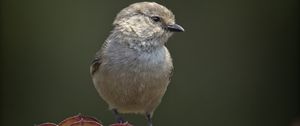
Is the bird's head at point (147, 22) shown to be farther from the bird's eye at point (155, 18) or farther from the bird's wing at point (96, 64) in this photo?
the bird's wing at point (96, 64)

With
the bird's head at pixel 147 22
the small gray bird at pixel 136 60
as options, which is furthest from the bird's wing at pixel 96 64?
the bird's head at pixel 147 22

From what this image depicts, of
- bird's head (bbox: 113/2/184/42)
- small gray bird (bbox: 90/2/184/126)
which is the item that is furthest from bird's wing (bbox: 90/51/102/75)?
bird's head (bbox: 113/2/184/42)

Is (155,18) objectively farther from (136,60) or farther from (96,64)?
(96,64)

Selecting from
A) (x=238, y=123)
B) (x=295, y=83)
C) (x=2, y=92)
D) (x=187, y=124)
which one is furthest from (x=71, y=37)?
(x=295, y=83)

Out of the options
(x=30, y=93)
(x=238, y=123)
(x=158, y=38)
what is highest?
(x=158, y=38)

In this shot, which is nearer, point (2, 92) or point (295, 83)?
point (2, 92)

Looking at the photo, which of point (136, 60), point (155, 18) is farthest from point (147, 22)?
point (136, 60)

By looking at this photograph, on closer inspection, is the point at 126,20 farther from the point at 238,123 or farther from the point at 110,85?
the point at 238,123

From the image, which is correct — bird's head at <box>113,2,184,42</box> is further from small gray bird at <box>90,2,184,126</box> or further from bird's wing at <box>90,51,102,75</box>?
bird's wing at <box>90,51,102,75</box>
